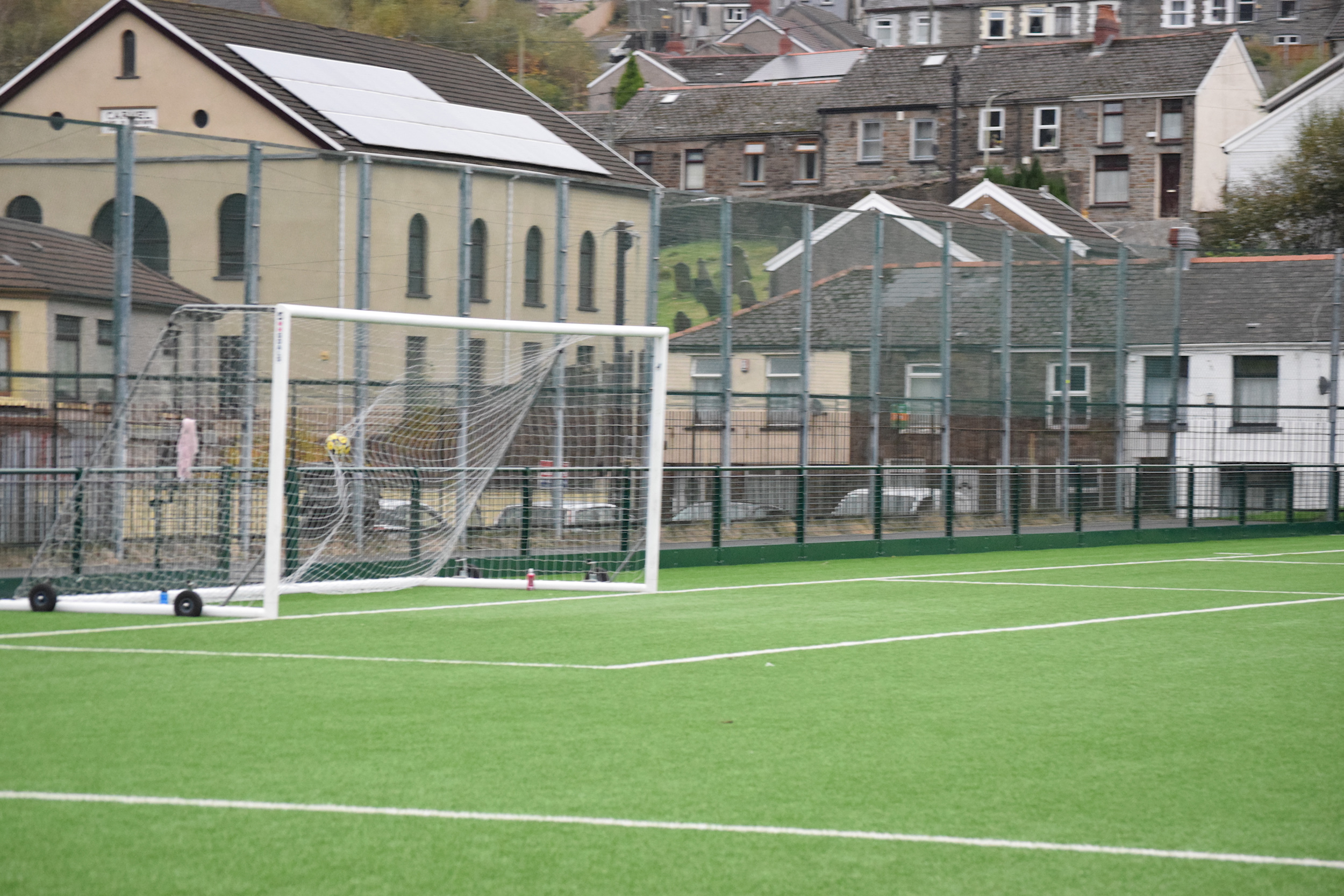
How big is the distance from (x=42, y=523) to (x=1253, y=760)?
384 inches

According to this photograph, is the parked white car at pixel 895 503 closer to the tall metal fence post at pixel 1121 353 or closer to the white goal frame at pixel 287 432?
the white goal frame at pixel 287 432

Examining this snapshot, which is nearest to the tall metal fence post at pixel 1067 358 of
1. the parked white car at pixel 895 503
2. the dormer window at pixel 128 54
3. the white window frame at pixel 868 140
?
the parked white car at pixel 895 503

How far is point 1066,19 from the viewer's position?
84938 millimetres

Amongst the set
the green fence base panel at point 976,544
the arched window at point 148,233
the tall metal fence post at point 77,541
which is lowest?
the green fence base panel at point 976,544

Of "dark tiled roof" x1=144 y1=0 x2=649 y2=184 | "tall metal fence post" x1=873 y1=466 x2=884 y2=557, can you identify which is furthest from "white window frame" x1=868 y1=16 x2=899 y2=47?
"tall metal fence post" x1=873 y1=466 x2=884 y2=557

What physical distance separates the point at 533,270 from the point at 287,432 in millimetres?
4847

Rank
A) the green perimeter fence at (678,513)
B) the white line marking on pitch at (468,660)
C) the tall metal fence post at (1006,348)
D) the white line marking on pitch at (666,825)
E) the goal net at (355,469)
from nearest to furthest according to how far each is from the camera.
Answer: the white line marking on pitch at (666,825) < the white line marking on pitch at (468,660) < the goal net at (355,469) < the green perimeter fence at (678,513) < the tall metal fence post at (1006,348)

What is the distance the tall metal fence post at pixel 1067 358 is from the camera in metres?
23.9

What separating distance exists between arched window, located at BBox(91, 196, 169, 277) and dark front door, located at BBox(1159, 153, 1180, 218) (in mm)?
46138

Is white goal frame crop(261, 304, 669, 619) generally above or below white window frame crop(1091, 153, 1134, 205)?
below

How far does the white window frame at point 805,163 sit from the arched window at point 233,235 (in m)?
45.7

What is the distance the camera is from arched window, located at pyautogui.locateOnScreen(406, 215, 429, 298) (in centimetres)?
1623

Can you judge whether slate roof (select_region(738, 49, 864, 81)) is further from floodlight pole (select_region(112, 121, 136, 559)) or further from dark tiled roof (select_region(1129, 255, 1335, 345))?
floodlight pole (select_region(112, 121, 136, 559))

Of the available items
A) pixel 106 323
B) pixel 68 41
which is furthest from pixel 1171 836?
pixel 68 41
